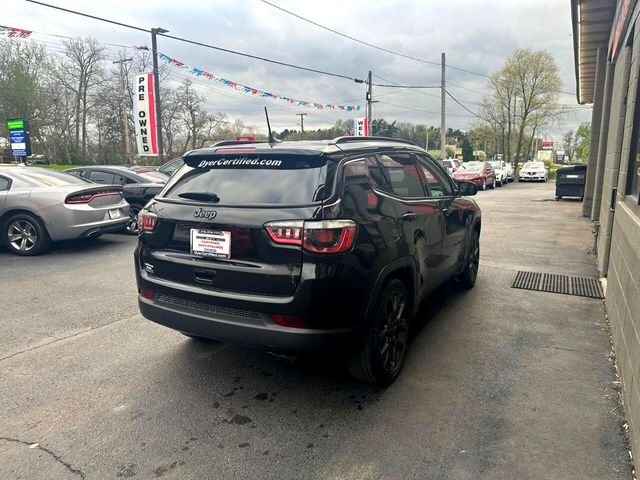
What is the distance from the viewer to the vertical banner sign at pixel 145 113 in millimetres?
16203

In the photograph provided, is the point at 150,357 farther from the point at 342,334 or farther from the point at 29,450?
the point at 342,334

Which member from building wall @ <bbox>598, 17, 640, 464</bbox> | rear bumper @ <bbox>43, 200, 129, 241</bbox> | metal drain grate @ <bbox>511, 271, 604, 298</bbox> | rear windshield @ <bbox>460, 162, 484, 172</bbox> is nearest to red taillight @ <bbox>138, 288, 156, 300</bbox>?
building wall @ <bbox>598, 17, 640, 464</bbox>

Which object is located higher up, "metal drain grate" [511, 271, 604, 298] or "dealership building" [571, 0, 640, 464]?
"dealership building" [571, 0, 640, 464]

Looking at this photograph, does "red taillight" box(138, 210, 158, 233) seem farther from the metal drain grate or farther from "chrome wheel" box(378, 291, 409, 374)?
the metal drain grate

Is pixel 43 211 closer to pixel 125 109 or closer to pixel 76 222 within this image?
pixel 76 222

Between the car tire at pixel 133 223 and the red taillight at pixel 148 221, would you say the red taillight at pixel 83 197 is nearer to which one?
the car tire at pixel 133 223

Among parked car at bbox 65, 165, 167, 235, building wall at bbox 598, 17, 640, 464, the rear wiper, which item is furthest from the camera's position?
parked car at bbox 65, 165, 167, 235

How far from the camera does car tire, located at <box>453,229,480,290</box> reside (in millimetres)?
5484

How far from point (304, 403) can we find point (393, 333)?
82 cm

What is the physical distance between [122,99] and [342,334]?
41867 millimetres

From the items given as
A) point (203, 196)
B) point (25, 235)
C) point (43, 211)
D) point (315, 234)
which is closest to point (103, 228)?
point (43, 211)

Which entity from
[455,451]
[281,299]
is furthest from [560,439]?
[281,299]

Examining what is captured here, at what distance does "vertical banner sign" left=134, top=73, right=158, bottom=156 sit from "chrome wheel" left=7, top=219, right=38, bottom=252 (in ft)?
32.2

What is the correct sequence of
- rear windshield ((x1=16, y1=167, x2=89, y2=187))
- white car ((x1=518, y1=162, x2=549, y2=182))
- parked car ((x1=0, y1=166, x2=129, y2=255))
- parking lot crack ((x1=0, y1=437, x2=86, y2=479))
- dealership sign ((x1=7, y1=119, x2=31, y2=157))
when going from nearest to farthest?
1. parking lot crack ((x1=0, y1=437, x2=86, y2=479))
2. parked car ((x1=0, y1=166, x2=129, y2=255))
3. rear windshield ((x1=16, y1=167, x2=89, y2=187))
4. dealership sign ((x1=7, y1=119, x2=31, y2=157))
5. white car ((x1=518, y1=162, x2=549, y2=182))
